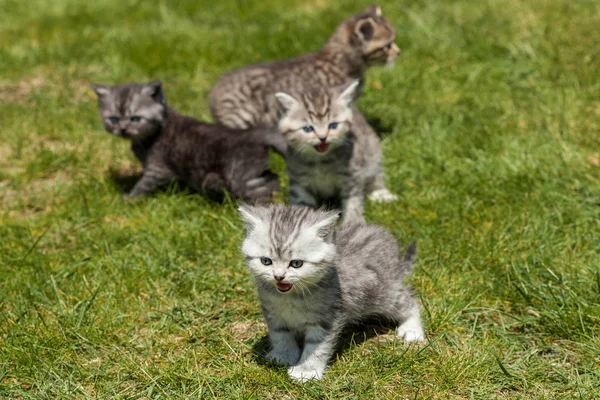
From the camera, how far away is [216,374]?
389 centimetres

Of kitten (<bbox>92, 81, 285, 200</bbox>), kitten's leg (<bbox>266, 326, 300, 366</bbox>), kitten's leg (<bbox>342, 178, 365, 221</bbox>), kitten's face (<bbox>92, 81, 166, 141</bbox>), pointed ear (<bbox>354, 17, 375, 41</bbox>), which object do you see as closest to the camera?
kitten's leg (<bbox>266, 326, 300, 366</bbox>)

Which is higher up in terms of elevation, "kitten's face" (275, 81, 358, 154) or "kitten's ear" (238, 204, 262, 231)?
"kitten's ear" (238, 204, 262, 231)

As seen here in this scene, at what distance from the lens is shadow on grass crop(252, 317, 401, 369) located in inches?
160

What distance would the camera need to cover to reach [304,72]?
280 inches

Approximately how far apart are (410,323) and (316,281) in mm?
833

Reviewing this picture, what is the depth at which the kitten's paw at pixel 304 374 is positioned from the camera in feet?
12.4

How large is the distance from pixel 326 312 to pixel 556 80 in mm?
5081

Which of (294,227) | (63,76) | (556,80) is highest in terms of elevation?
(294,227)

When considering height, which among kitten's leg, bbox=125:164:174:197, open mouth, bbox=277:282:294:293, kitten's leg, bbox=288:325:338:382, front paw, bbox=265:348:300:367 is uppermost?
open mouth, bbox=277:282:294:293

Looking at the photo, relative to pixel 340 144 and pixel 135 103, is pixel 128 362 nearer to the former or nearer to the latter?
pixel 340 144

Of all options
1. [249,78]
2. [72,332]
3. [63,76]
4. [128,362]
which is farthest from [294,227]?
[63,76]

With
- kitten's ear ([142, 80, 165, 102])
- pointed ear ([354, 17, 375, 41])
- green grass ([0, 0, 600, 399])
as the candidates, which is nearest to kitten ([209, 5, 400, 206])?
pointed ear ([354, 17, 375, 41])

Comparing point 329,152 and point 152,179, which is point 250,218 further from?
point 152,179

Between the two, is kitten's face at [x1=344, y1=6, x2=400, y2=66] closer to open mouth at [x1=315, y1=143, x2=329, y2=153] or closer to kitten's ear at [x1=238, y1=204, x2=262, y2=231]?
open mouth at [x1=315, y1=143, x2=329, y2=153]
